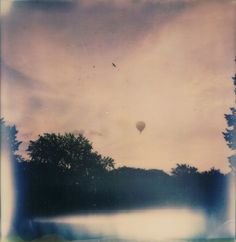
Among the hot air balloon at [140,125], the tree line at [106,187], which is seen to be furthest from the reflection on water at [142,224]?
the hot air balloon at [140,125]

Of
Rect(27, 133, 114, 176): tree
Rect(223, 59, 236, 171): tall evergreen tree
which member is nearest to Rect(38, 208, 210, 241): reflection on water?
Rect(27, 133, 114, 176): tree

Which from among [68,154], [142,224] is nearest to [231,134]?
[142,224]

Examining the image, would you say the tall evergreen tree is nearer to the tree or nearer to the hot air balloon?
the hot air balloon

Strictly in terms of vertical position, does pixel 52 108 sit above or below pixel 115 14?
below

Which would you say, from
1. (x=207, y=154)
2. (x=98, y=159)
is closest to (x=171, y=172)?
(x=207, y=154)

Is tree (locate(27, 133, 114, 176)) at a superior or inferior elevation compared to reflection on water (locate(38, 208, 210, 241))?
superior

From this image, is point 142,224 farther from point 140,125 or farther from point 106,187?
point 140,125

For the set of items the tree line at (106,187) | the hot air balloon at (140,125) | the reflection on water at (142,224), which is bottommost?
the reflection on water at (142,224)

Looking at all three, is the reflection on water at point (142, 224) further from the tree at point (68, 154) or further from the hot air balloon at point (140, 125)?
the hot air balloon at point (140, 125)

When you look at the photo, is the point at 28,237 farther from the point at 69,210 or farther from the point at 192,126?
the point at 192,126
